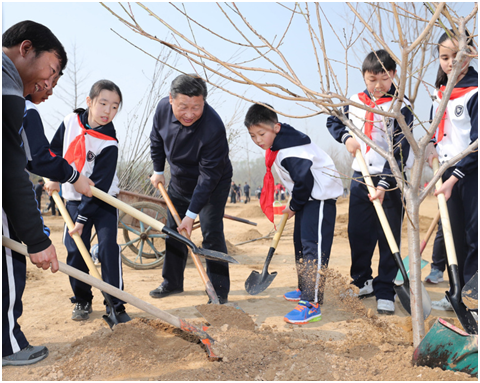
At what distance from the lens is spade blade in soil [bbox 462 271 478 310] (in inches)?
85.7

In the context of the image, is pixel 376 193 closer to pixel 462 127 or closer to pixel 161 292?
pixel 462 127

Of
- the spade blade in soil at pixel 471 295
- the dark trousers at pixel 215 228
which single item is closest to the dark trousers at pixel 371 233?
the spade blade in soil at pixel 471 295

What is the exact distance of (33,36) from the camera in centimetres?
180

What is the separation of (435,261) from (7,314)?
3.82 meters

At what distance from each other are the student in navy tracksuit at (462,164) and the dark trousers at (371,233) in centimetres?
44

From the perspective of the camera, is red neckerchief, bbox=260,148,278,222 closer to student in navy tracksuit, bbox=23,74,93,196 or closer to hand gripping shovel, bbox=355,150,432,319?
hand gripping shovel, bbox=355,150,432,319

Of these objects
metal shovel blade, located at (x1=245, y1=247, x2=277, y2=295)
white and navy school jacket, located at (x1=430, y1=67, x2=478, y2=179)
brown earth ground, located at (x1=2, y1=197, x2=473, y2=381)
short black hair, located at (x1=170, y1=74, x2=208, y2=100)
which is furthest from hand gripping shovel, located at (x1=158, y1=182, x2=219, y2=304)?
white and navy school jacket, located at (x1=430, y1=67, x2=478, y2=179)

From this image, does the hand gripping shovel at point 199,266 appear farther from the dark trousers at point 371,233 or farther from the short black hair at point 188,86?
the dark trousers at point 371,233

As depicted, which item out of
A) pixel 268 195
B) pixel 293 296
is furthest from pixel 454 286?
pixel 268 195

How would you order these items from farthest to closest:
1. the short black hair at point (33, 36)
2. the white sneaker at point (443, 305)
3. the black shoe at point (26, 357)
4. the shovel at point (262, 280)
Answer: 1. the shovel at point (262, 280)
2. the white sneaker at point (443, 305)
3. the black shoe at point (26, 357)
4. the short black hair at point (33, 36)

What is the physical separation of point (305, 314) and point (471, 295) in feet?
3.54

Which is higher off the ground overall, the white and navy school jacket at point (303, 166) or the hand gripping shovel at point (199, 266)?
the white and navy school jacket at point (303, 166)

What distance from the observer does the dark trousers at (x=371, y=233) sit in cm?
307

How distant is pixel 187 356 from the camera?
6.88 ft
